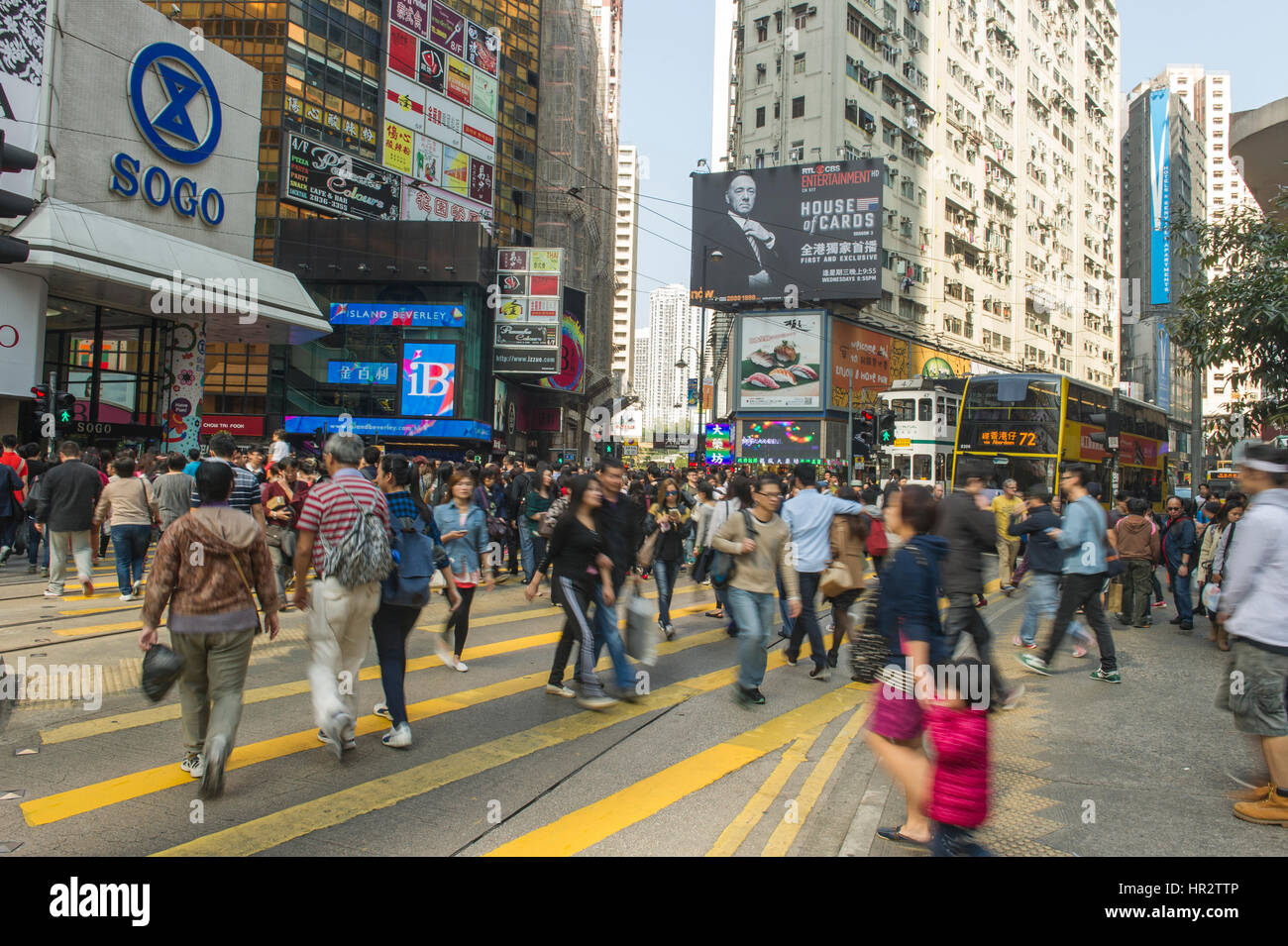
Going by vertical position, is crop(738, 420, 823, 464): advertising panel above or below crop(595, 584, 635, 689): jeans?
above

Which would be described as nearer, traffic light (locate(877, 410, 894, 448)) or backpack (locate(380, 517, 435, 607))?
backpack (locate(380, 517, 435, 607))

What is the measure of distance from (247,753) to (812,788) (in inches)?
128

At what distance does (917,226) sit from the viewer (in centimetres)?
5047

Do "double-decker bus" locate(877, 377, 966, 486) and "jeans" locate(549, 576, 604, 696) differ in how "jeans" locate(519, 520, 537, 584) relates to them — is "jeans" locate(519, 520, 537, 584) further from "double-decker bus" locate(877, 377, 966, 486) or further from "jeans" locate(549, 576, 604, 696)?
"double-decker bus" locate(877, 377, 966, 486)

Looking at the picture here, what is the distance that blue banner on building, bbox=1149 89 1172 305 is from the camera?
192 ft

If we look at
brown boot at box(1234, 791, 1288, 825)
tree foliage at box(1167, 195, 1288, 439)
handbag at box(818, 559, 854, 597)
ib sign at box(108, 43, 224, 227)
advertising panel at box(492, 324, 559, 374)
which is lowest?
brown boot at box(1234, 791, 1288, 825)

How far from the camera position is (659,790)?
4.73 metres

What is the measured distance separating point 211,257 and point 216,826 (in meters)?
22.5

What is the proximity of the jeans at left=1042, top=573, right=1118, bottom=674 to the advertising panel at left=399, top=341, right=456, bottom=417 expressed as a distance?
30.3m

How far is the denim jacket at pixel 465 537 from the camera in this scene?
737 cm

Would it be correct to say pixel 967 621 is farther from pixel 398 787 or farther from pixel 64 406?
pixel 64 406

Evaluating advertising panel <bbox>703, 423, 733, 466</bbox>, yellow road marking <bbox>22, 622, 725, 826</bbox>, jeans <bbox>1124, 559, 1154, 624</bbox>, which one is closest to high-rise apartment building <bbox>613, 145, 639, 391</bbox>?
advertising panel <bbox>703, 423, 733, 466</bbox>

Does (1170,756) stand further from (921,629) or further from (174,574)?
(174,574)
